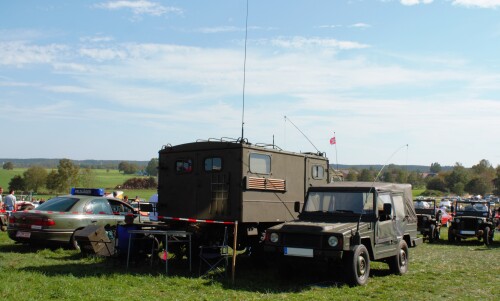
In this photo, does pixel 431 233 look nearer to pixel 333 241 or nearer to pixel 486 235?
pixel 486 235

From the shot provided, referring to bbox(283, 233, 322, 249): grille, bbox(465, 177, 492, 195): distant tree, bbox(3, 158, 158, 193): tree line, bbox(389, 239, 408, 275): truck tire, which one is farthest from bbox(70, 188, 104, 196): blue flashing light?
bbox(465, 177, 492, 195): distant tree

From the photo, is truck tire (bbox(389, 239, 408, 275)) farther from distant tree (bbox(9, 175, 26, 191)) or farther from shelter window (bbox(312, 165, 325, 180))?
distant tree (bbox(9, 175, 26, 191))

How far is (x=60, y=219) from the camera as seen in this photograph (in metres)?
12.8

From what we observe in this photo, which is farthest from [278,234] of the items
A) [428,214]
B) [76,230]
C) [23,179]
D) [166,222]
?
[23,179]

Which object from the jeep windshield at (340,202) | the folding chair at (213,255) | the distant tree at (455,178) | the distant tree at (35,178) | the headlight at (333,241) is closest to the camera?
the headlight at (333,241)

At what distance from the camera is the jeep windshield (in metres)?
10.4

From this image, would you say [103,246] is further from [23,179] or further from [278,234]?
[23,179]

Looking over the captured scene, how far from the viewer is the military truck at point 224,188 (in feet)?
36.8

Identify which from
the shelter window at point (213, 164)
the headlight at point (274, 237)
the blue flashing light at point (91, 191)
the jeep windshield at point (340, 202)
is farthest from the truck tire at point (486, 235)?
the blue flashing light at point (91, 191)

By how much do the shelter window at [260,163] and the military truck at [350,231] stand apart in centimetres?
111

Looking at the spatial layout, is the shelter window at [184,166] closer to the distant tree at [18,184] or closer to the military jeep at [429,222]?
the military jeep at [429,222]

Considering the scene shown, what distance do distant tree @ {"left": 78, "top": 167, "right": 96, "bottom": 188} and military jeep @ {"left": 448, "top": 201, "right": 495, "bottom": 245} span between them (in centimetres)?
7063

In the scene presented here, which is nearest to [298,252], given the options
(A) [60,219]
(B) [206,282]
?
(B) [206,282]

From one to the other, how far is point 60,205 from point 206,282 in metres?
5.52
